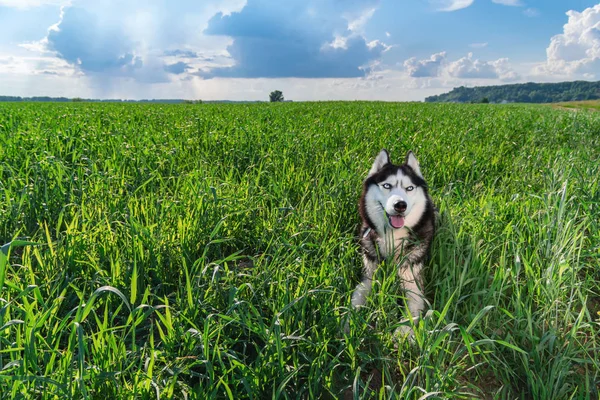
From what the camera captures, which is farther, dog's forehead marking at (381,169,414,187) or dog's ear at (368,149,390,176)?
dog's ear at (368,149,390,176)

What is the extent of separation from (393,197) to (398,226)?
229 mm

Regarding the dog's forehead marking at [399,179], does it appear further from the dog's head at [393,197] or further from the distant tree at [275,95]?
the distant tree at [275,95]

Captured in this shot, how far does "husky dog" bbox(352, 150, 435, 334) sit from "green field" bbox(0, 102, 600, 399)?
0.47 ft

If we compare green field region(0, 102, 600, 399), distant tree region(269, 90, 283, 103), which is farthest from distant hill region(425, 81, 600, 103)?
green field region(0, 102, 600, 399)

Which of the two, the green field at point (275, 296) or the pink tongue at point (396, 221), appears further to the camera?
the pink tongue at point (396, 221)

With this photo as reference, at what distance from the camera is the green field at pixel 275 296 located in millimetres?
1993

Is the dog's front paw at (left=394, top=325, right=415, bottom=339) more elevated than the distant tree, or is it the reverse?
the distant tree

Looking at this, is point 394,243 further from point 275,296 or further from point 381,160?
point 275,296

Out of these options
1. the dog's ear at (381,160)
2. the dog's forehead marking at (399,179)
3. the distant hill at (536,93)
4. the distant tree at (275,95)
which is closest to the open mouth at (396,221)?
the dog's forehead marking at (399,179)

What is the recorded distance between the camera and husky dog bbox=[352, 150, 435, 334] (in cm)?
286

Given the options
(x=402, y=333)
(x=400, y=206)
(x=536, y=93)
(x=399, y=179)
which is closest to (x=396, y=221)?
(x=400, y=206)

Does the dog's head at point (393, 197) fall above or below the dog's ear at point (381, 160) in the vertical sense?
below

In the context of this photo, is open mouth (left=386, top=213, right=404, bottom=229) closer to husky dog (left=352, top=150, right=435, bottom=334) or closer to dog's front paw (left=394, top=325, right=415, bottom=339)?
husky dog (left=352, top=150, right=435, bottom=334)

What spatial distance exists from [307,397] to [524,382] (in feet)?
4.40
